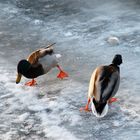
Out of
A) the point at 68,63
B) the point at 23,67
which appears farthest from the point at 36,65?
the point at 68,63

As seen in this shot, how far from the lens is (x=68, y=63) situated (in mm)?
8500

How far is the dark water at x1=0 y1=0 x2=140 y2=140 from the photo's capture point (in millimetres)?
6320

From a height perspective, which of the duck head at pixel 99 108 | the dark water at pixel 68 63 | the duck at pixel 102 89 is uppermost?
the duck at pixel 102 89

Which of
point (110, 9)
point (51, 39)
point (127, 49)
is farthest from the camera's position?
point (110, 9)

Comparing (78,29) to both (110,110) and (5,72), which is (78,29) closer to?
(5,72)

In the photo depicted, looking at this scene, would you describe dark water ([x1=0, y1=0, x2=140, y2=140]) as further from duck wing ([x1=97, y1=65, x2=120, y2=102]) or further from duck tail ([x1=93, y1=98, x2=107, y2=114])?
duck wing ([x1=97, y1=65, x2=120, y2=102])

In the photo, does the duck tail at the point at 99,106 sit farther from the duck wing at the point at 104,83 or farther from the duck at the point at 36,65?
the duck at the point at 36,65

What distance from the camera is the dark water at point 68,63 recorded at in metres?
6.32

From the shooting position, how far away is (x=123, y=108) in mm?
6707

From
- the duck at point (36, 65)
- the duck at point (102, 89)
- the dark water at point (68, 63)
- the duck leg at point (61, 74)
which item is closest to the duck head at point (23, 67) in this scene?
the duck at point (36, 65)

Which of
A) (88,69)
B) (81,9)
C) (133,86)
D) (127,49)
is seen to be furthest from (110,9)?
(133,86)

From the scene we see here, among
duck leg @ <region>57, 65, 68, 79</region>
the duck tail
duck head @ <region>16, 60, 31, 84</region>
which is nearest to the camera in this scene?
the duck tail

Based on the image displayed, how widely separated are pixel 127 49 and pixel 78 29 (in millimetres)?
1626

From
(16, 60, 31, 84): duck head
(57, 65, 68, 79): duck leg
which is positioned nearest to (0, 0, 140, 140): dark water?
(57, 65, 68, 79): duck leg
